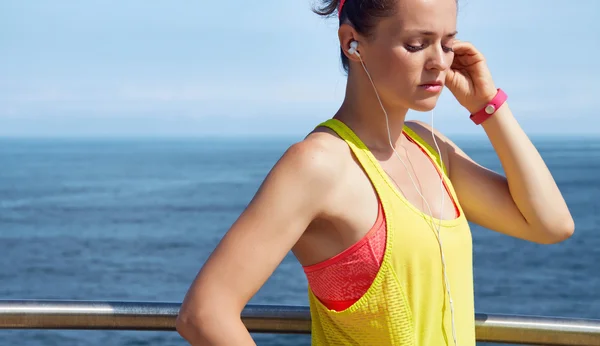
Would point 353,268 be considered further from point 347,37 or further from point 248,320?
point 347,37

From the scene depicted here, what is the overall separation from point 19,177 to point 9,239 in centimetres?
4194

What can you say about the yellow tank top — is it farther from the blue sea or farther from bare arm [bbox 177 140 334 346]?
the blue sea

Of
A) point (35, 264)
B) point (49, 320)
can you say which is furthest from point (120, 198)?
point (49, 320)

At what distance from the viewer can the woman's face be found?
6.22 feet

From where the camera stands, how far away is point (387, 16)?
6.23 feet

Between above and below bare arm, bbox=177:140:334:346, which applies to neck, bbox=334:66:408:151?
above

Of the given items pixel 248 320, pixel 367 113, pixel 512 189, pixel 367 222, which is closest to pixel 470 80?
pixel 512 189

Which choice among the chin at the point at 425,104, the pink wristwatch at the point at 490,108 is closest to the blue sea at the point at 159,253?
the pink wristwatch at the point at 490,108

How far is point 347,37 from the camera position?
1.98 metres

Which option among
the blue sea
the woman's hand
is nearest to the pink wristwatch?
the woman's hand

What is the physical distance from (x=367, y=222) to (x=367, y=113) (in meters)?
0.29

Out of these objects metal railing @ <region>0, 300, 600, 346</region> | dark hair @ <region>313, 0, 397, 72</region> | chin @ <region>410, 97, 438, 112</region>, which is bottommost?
metal railing @ <region>0, 300, 600, 346</region>

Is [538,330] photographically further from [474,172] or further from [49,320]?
[49,320]

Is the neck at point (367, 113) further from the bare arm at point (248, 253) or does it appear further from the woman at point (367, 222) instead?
the bare arm at point (248, 253)
